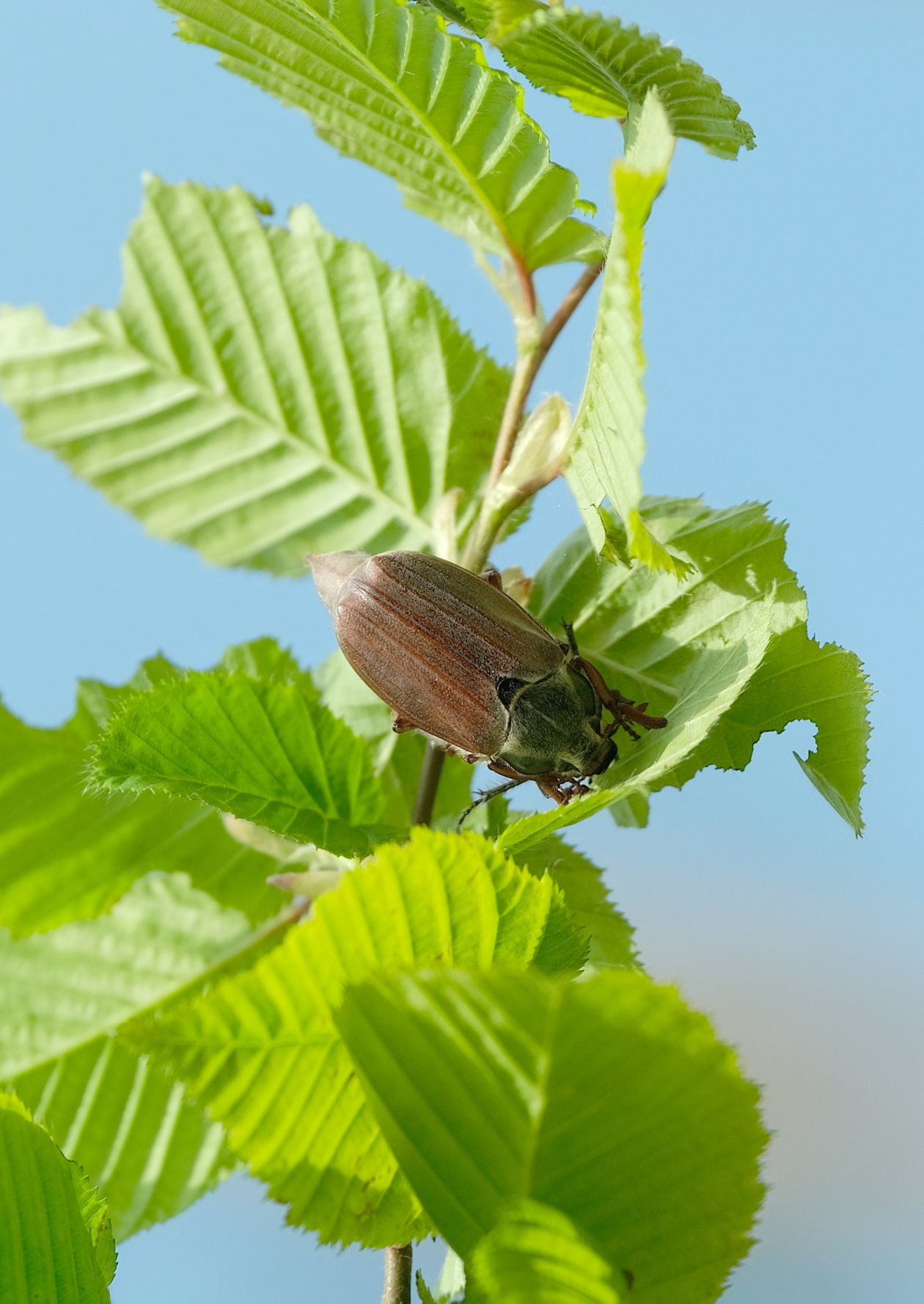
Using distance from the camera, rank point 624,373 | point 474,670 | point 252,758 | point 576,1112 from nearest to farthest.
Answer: point 576,1112, point 624,373, point 252,758, point 474,670

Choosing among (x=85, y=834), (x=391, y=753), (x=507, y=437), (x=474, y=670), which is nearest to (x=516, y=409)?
(x=507, y=437)

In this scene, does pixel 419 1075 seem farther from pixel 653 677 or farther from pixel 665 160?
pixel 653 677

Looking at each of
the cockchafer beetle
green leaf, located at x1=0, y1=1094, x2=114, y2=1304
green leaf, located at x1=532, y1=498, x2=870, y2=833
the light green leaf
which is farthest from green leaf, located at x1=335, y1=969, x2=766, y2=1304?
the light green leaf

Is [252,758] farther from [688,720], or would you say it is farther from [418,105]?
[418,105]

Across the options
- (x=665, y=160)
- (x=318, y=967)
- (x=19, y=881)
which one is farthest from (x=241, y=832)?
(x=665, y=160)

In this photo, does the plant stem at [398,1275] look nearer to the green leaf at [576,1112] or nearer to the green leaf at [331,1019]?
the green leaf at [331,1019]

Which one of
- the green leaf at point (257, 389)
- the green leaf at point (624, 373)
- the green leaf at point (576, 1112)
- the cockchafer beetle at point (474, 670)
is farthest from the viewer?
the green leaf at point (257, 389)

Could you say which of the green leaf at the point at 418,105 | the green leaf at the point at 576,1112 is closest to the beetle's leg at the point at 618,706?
the green leaf at the point at 418,105
